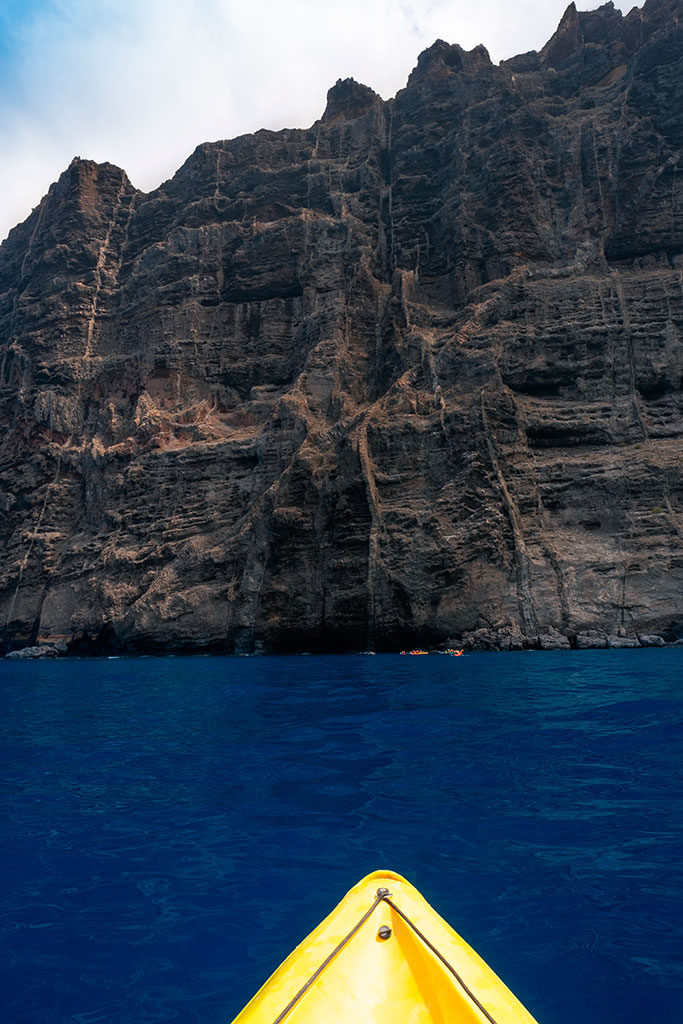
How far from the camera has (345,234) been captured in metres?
47.9

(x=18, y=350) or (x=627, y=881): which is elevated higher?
(x=18, y=350)

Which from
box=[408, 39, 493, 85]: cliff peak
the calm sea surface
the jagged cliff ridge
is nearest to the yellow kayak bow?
the calm sea surface

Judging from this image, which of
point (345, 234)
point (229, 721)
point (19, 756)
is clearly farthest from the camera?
point (345, 234)

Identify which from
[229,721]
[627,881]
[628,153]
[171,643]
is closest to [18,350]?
[171,643]

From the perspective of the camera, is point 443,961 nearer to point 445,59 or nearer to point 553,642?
point 553,642

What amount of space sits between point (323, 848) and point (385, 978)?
3204 mm

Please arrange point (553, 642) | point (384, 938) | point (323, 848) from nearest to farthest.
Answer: point (384, 938), point (323, 848), point (553, 642)

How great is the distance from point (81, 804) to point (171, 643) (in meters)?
30.2

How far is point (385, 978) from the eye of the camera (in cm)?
300

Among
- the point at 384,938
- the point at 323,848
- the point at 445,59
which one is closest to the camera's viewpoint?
the point at 384,938

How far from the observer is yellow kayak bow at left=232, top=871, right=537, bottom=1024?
2.79 metres

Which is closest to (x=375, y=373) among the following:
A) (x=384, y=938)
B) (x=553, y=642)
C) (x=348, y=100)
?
(x=553, y=642)

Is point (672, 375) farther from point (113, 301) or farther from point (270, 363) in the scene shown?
point (113, 301)

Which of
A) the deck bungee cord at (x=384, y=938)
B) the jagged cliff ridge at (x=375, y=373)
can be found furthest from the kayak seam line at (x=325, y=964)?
the jagged cliff ridge at (x=375, y=373)
